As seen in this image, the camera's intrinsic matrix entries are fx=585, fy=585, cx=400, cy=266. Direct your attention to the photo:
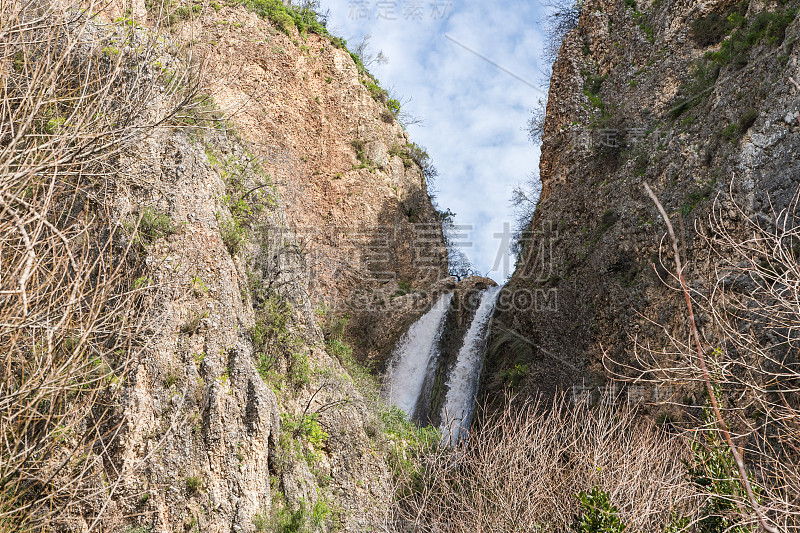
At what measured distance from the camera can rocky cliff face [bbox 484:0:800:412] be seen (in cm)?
1326

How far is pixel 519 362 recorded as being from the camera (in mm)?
18391

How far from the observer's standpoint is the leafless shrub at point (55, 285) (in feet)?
19.0

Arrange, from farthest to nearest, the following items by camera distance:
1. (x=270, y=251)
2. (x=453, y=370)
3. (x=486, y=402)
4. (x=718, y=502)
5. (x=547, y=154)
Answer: (x=547, y=154), (x=453, y=370), (x=486, y=402), (x=270, y=251), (x=718, y=502)

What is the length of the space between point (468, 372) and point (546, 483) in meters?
8.75

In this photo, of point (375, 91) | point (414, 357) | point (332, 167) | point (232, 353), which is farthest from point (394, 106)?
point (232, 353)

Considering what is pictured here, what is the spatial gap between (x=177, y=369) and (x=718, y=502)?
8.75 meters

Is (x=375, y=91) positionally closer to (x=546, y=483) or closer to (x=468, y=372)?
(x=468, y=372)

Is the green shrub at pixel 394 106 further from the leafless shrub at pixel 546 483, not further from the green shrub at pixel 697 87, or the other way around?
the leafless shrub at pixel 546 483

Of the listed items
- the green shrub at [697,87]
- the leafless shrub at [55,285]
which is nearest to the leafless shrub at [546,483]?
the leafless shrub at [55,285]

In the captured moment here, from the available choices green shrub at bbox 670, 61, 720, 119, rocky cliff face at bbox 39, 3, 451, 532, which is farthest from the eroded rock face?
green shrub at bbox 670, 61, 720, 119

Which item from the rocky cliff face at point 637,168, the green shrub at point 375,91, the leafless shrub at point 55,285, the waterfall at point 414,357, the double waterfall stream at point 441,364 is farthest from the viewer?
the green shrub at point 375,91

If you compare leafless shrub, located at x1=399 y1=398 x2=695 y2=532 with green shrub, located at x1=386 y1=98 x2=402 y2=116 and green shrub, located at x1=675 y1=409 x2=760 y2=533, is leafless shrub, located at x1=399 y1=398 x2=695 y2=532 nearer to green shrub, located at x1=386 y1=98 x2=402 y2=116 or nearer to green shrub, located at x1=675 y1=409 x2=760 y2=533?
green shrub, located at x1=675 y1=409 x2=760 y2=533

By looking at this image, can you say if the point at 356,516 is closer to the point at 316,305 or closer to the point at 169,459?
the point at 169,459

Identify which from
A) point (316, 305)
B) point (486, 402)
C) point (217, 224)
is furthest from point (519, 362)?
point (217, 224)
